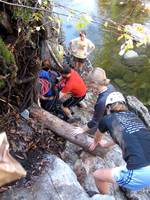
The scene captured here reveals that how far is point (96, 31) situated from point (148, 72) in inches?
127

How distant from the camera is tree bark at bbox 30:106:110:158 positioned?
25.8 ft

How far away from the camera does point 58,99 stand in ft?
31.3

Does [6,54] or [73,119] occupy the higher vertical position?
[6,54]

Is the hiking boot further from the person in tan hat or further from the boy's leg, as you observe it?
the boy's leg

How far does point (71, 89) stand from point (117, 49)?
27.6 feet

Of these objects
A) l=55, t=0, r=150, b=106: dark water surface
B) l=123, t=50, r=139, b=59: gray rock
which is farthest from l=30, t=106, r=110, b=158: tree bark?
l=123, t=50, r=139, b=59: gray rock

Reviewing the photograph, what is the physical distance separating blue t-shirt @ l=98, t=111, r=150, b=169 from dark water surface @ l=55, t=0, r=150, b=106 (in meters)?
7.59

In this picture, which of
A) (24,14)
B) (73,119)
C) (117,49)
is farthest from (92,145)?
(117,49)

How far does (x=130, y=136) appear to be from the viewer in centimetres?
631

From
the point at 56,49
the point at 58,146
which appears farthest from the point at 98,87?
the point at 56,49

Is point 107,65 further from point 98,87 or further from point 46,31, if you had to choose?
point 98,87

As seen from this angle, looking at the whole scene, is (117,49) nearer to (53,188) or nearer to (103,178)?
(103,178)

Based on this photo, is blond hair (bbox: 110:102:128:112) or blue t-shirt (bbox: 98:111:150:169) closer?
blue t-shirt (bbox: 98:111:150:169)

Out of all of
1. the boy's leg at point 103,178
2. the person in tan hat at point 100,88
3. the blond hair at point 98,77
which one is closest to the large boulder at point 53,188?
the boy's leg at point 103,178
